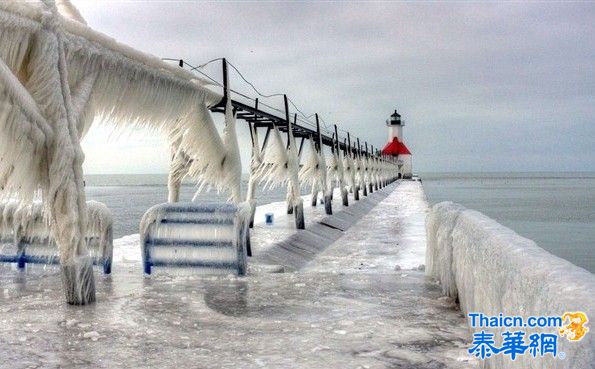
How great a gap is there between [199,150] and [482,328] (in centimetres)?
878

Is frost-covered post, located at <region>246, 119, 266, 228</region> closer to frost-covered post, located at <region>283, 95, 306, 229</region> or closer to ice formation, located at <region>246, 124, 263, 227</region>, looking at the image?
ice formation, located at <region>246, 124, 263, 227</region>

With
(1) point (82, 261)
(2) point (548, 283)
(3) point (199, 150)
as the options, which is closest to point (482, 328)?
(2) point (548, 283)

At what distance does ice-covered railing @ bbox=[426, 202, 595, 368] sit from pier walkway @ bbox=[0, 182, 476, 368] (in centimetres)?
60

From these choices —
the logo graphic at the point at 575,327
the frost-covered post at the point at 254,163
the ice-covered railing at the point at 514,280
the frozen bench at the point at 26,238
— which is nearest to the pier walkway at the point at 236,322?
the frozen bench at the point at 26,238

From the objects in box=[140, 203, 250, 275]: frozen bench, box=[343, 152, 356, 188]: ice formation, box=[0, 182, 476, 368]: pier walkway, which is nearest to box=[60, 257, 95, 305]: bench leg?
box=[0, 182, 476, 368]: pier walkway

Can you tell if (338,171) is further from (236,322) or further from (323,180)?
Result: (236,322)

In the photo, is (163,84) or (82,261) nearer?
(82,261)

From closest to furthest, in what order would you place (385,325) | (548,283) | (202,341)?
(548,283), (202,341), (385,325)

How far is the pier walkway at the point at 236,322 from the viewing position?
172 inches

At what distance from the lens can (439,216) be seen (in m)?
6.75

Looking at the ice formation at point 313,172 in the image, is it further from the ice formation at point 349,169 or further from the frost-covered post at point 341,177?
the ice formation at point 349,169

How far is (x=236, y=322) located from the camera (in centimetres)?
546

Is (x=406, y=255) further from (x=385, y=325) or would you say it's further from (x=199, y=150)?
(x=385, y=325)

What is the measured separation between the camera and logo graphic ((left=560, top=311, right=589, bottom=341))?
210 cm
